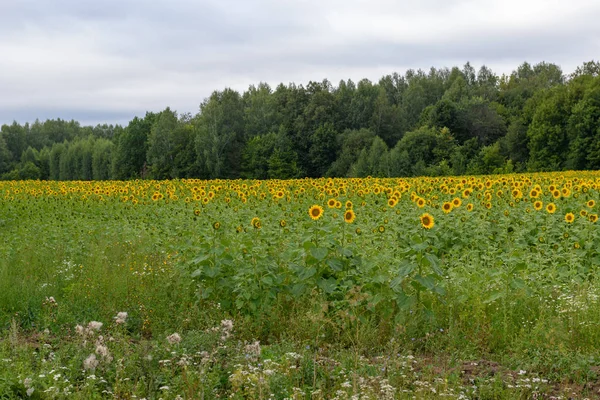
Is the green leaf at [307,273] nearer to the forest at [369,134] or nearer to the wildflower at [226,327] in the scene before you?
the wildflower at [226,327]

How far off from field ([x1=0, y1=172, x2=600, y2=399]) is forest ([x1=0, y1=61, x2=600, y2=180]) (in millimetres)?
37692

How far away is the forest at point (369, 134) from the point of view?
50.9 metres

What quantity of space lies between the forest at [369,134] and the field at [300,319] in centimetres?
3769

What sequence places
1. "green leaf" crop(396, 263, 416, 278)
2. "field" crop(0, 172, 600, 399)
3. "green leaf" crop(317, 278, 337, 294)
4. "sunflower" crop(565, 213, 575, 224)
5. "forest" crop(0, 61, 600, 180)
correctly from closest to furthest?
"field" crop(0, 172, 600, 399)
"green leaf" crop(396, 263, 416, 278)
"green leaf" crop(317, 278, 337, 294)
"sunflower" crop(565, 213, 575, 224)
"forest" crop(0, 61, 600, 180)

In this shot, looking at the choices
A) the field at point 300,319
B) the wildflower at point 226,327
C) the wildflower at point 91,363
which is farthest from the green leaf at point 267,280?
the wildflower at point 91,363

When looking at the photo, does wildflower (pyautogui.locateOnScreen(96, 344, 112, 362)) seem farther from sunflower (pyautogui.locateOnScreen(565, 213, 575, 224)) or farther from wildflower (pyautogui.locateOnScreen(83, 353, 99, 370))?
sunflower (pyautogui.locateOnScreen(565, 213, 575, 224))

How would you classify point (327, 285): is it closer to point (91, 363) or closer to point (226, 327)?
point (226, 327)

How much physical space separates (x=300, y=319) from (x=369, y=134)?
179ft

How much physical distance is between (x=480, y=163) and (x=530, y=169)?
13.0ft

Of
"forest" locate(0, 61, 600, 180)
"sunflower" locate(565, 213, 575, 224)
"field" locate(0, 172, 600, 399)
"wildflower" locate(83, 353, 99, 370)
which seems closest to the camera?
"wildflower" locate(83, 353, 99, 370)

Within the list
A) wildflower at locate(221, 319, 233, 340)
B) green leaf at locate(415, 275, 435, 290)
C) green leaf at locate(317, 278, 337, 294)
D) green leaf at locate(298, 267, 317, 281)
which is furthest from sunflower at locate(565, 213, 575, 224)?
wildflower at locate(221, 319, 233, 340)

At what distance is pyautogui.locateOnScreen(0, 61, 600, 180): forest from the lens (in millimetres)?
50875

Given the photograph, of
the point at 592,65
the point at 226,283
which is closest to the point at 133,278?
the point at 226,283

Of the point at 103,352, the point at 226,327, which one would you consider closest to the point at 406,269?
the point at 226,327
